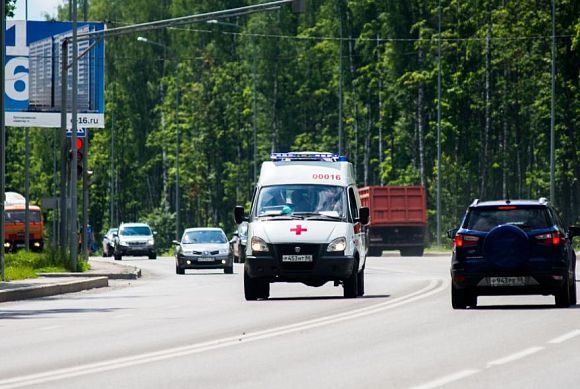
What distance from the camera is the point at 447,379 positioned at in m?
14.7

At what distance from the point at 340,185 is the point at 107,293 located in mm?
6723

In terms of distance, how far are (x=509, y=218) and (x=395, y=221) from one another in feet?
145

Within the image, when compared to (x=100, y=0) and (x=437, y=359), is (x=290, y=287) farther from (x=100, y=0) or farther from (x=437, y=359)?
(x=100, y=0)

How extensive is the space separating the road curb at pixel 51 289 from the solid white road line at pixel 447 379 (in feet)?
60.8

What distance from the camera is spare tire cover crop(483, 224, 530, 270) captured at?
2594cm

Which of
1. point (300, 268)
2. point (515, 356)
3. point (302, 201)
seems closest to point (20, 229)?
point (302, 201)

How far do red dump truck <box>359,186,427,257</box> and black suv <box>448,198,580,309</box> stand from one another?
43.8m

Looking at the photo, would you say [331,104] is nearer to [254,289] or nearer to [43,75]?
[43,75]

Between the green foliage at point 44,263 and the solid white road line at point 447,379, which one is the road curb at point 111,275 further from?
the solid white road line at point 447,379

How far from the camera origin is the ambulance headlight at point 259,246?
1211 inches

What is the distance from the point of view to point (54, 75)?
59.8m

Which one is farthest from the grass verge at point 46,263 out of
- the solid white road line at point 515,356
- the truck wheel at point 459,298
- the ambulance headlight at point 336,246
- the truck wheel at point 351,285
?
the solid white road line at point 515,356

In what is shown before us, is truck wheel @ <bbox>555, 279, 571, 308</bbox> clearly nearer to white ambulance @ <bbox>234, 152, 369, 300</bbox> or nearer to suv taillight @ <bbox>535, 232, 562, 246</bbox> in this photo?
suv taillight @ <bbox>535, 232, 562, 246</bbox>

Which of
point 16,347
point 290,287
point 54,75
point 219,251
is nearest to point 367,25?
point 54,75
